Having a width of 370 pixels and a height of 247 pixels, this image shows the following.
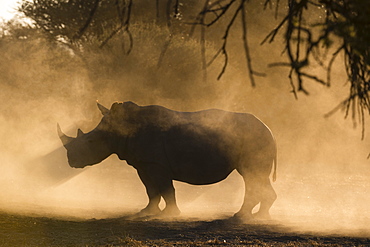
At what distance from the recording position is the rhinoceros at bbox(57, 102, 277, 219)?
1059 centimetres

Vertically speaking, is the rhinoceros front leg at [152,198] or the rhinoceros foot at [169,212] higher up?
the rhinoceros front leg at [152,198]

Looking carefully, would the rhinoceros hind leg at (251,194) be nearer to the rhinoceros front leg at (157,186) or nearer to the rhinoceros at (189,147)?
the rhinoceros at (189,147)

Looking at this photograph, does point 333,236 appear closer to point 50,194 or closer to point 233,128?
point 233,128

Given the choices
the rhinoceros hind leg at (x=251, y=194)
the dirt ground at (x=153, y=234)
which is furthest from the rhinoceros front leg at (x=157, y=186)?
the rhinoceros hind leg at (x=251, y=194)

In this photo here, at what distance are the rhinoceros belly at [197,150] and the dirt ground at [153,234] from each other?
0.83m

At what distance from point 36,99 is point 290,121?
11.5 metres

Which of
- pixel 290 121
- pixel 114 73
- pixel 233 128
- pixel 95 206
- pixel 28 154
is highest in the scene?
pixel 114 73

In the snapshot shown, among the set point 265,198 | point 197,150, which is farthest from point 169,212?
point 265,198

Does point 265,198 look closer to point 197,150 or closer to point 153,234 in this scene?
point 197,150

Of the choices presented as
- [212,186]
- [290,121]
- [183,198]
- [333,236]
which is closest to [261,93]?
[290,121]

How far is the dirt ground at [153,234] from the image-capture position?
8695 millimetres

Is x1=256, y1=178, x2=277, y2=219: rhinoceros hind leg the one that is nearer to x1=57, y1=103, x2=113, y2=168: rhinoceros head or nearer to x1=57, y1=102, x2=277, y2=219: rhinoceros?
x1=57, y1=102, x2=277, y2=219: rhinoceros

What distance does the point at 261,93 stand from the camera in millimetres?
31672

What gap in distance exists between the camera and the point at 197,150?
10578 mm
